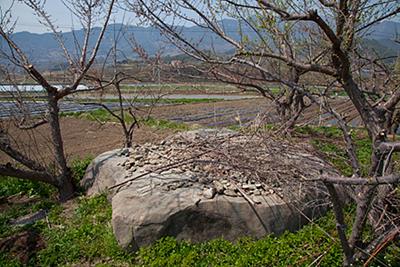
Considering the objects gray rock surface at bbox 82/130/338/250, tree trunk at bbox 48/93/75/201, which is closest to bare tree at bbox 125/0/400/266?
gray rock surface at bbox 82/130/338/250

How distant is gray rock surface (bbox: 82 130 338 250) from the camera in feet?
11.8

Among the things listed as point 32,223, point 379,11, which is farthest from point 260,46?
point 32,223

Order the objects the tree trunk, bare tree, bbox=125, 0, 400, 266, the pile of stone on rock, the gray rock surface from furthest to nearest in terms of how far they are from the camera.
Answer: the tree trunk, the pile of stone on rock, the gray rock surface, bare tree, bbox=125, 0, 400, 266

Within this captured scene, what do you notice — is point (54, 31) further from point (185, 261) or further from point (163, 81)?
point (185, 261)

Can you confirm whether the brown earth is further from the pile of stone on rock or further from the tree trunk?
the tree trunk

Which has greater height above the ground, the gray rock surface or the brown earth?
the gray rock surface

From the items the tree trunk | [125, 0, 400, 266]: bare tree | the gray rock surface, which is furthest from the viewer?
the tree trunk

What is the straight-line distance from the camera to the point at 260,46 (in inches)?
124

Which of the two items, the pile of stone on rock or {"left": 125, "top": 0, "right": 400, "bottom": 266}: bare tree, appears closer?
{"left": 125, "top": 0, "right": 400, "bottom": 266}: bare tree

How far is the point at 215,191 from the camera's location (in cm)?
383

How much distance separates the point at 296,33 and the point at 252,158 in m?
2.25

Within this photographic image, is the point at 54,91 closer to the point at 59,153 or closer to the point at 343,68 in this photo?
the point at 59,153

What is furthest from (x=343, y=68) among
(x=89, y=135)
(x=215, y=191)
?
(x=89, y=135)

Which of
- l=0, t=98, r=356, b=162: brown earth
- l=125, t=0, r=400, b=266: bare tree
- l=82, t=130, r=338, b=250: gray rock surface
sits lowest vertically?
l=0, t=98, r=356, b=162: brown earth
